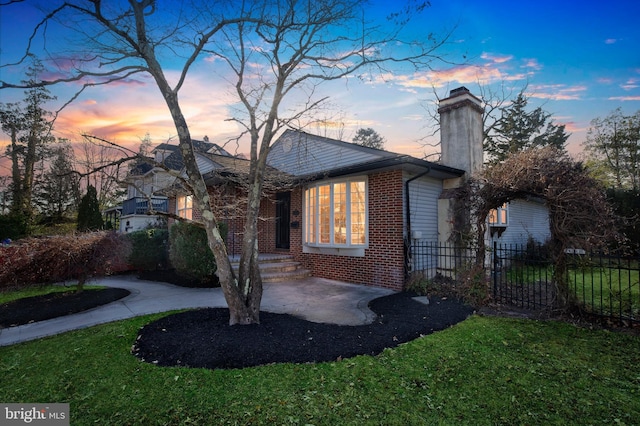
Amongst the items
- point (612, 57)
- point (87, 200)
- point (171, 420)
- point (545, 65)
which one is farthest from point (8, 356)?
point (87, 200)

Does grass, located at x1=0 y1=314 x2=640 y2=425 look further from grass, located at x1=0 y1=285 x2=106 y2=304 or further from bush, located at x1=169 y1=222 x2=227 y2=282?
grass, located at x1=0 y1=285 x2=106 y2=304

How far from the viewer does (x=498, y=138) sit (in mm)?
23688

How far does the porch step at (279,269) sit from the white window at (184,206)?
4.33 m

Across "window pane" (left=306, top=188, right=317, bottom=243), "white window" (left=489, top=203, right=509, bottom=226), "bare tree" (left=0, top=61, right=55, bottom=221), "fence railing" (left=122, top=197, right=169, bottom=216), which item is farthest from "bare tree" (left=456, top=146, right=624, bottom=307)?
"bare tree" (left=0, top=61, right=55, bottom=221)

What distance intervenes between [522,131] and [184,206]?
25812mm

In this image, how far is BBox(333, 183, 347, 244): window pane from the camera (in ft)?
28.7

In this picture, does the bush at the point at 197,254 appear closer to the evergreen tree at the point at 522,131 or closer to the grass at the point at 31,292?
the grass at the point at 31,292

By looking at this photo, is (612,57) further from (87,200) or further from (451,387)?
(87,200)

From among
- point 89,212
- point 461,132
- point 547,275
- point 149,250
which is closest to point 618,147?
point 461,132

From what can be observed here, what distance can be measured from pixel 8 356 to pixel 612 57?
14.4 metres

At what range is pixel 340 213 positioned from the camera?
29.0 feet

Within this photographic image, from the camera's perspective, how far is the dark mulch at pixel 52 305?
5.41m

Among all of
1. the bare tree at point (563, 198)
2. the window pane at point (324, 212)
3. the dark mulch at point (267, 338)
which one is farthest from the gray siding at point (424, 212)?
the dark mulch at point (267, 338)

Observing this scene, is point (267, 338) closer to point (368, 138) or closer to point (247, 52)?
point (247, 52)
